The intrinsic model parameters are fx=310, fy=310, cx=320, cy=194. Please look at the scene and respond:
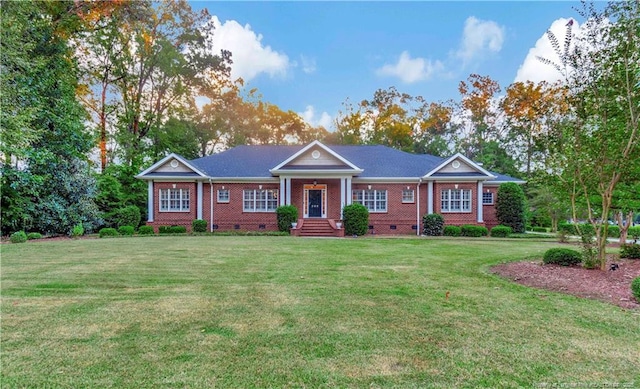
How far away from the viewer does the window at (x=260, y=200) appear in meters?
19.7

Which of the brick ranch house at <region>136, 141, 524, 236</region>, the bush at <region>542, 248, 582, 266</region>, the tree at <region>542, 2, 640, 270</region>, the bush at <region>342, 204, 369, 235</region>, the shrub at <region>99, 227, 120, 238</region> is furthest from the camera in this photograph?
the brick ranch house at <region>136, 141, 524, 236</region>

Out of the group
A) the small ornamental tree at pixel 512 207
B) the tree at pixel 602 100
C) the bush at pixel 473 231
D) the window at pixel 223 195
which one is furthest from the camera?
the window at pixel 223 195

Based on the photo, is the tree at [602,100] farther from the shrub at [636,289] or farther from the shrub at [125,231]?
the shrub at [125,231]

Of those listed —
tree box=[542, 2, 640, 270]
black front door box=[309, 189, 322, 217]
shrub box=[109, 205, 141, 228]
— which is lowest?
shrub box=[109, 205, 141, 228]

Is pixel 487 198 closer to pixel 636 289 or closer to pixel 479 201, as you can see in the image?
pixel 479 201

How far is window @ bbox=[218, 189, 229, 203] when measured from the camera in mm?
19562

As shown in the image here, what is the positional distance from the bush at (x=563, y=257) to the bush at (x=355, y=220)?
1014cm

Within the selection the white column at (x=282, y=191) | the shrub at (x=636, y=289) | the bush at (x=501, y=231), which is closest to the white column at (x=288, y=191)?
the white column at (x=282, y=191)

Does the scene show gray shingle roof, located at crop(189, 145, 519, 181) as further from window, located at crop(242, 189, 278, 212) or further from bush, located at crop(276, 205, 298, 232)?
bush, located at crop(276, 205, 298, 232)

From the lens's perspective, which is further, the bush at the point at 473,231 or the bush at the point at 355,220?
the bush at the point at 473,231

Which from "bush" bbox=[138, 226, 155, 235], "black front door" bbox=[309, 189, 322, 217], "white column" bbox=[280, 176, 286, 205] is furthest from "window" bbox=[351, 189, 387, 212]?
"bush" bbox=[138, 226, 155, 235]

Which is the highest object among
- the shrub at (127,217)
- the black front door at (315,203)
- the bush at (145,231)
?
the black front door at (315,203)

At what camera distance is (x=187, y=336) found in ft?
11.5

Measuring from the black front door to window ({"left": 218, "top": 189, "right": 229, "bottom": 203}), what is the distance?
5.25m
